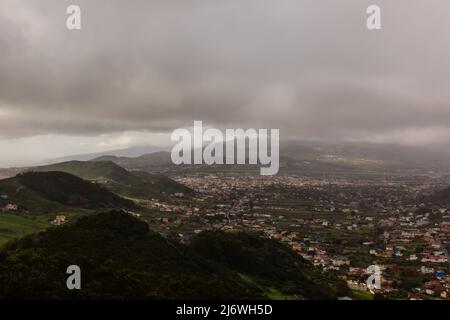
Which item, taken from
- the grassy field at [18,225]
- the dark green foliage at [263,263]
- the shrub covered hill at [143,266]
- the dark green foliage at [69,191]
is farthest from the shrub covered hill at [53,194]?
the dark green foliage at [263,263]

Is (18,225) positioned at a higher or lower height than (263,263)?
higher

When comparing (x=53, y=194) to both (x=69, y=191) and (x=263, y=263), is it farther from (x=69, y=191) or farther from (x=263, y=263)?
(x=263, y=263)

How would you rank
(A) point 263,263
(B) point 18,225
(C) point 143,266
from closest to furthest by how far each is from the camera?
1. (C) point 143,266
2. (A) point 263,263
3. (B) point 18,225

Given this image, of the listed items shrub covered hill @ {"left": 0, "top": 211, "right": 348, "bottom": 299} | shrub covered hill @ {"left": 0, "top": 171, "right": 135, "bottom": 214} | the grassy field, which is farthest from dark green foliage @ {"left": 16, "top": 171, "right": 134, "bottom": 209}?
shrub covered hill @ {"left": 0, "top": 211, "right": 348, "bottom": 299}

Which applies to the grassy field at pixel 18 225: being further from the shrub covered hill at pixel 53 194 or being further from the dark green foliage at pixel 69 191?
the dark green foliage at pixel 69 191

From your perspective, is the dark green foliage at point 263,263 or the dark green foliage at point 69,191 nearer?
the dark green foliage at point 263,263

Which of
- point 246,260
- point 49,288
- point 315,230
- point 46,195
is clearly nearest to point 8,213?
point 46,195

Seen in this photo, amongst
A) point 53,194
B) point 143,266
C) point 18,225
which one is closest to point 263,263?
point 143,266
